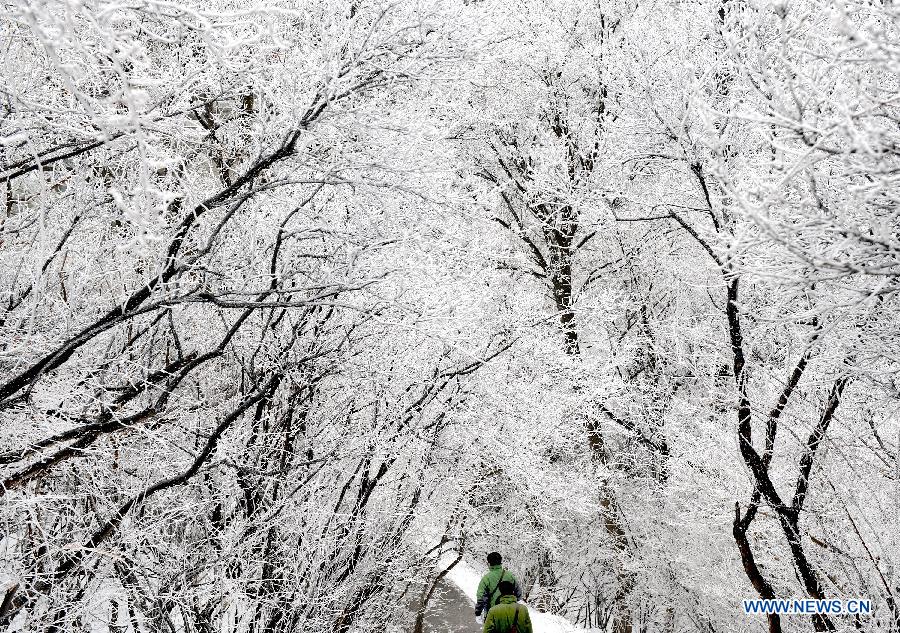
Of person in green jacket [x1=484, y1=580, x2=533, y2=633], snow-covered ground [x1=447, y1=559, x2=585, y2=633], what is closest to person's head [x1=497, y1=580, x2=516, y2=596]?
person in green jacket [x1=484, y1=580, x2=533, y2=633]

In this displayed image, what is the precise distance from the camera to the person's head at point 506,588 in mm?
5439

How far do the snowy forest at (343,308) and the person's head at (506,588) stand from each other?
896mm

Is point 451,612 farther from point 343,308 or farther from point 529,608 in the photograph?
point 343,308

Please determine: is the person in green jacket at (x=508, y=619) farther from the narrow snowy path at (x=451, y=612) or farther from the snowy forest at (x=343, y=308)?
the narrow snowy path at (x=451, y=612)

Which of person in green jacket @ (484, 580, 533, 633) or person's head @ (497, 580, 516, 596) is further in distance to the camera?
person's head @ (497, 580, 516, 596)

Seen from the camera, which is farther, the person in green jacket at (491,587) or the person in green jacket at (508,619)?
the person in green jacket at (491,587)

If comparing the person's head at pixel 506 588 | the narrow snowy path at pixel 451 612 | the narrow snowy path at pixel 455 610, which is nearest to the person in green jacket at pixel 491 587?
the person's head at pixel 506 588

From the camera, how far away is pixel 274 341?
487cm

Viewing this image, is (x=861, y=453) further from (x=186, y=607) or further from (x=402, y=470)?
(x=186, y=607)

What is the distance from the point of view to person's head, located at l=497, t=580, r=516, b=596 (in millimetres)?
5439

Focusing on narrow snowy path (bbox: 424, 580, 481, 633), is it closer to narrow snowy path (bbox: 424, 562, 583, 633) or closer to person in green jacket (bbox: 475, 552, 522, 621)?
narrow snowy path (bbox: 424, 562, 583, 633)

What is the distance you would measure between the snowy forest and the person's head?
0.90 metres

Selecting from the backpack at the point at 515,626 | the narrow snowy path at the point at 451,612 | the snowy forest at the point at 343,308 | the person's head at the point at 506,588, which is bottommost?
the narrow snowy path at the point at 451,612

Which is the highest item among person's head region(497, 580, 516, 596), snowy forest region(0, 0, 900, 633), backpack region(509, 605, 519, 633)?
snowy forest region(0, 0, 900, 633)
